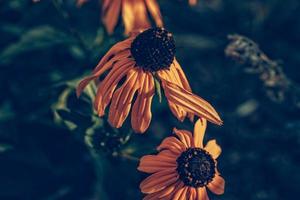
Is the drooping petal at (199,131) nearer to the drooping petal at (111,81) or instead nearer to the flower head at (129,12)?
the drooping petal at (111,81)

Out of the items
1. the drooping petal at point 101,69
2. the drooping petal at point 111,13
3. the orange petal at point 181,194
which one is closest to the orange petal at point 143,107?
the drooping petal at point 101,69

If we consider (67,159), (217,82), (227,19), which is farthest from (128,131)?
(227,19)

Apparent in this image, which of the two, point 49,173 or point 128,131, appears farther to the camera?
point 49,173

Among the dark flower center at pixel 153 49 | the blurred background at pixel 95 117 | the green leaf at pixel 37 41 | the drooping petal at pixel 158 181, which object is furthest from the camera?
the green leaf at pixel 37 41

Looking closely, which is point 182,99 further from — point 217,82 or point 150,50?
point 217,82

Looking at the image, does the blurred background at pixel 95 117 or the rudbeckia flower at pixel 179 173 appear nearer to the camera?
the rudbeckia flower at pixel 179 173

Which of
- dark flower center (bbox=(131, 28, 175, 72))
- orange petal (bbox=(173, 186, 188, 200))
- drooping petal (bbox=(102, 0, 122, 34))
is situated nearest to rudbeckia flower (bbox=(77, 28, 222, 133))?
dark flower center (bbox=(131, 28, 175, 72))

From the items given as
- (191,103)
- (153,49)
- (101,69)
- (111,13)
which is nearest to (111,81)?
(101,69)
